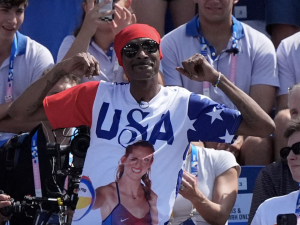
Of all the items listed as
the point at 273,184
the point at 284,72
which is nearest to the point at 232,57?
the point at 284,72

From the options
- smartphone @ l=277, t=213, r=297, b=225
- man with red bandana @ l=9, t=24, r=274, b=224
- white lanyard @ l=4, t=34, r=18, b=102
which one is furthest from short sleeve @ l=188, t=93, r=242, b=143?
white lanyard @ l=4, t=34, r=18, b=102

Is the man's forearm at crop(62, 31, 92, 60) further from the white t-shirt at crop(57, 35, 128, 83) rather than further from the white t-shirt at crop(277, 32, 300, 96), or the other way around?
the white t-shirt at crop(277, 32, 300, 96)

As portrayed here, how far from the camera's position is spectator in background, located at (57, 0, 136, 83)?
4906 mm

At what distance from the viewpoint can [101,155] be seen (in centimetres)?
348

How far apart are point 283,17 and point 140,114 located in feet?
9.07

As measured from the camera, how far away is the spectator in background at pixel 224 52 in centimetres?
516

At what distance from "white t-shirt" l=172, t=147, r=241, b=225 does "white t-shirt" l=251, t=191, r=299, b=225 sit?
0.80 meters

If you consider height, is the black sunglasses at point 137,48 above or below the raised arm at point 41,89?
above

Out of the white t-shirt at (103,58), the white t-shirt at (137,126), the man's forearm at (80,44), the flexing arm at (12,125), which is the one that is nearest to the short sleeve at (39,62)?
the white t-shirt at (103,58)

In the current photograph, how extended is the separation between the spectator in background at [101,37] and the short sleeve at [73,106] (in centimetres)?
127

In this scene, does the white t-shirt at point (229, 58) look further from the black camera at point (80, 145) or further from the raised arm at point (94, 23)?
the black camera at point (80, 145)

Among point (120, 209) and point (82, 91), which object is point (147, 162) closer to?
point (120, 209)

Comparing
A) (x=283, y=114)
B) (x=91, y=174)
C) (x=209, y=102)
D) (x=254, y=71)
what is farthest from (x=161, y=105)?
(x=254, y=71)

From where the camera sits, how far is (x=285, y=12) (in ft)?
19.2
